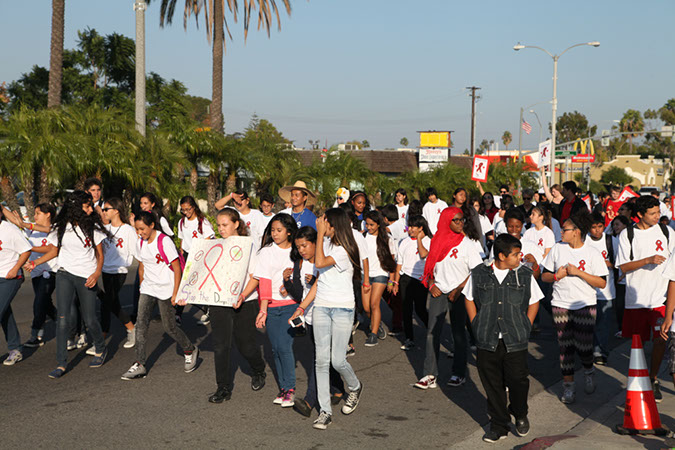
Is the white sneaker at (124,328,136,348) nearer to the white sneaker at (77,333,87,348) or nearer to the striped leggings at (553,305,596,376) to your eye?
the white sneaker at (77,333,87,348)

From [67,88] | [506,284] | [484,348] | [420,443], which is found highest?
[67,88]

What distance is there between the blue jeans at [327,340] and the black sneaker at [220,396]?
1.08 metres

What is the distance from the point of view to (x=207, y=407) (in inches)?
249

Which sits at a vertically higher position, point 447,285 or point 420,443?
point 447,285

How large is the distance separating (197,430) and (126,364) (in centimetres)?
243

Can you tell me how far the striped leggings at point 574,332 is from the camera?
21.7 feet

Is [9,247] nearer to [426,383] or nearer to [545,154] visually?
[426,383]

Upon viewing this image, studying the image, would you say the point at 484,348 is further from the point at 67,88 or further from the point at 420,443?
the point at 67,88

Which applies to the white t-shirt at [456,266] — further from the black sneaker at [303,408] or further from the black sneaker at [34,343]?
the black sneaker at [34,343]

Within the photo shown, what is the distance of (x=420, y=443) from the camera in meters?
5.53

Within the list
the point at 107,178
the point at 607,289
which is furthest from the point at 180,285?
the point at 107,178

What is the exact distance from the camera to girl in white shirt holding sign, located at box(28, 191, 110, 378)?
732cm

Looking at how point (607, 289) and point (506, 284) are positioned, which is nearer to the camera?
point (506, 284)

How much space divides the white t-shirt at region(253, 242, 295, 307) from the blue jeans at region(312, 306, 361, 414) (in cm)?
51
